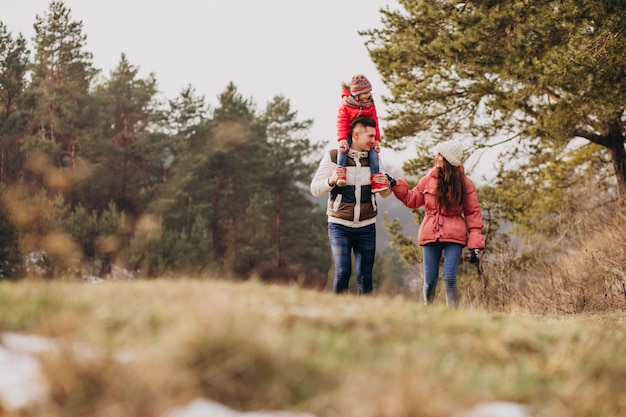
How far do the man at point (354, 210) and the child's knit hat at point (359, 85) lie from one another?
13.7 inches

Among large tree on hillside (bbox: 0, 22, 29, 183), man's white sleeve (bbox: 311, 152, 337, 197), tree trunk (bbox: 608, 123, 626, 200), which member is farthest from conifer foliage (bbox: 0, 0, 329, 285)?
man's white sleeve (bbox: 311, 152, 337, 197)

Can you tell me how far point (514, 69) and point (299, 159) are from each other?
3259cm

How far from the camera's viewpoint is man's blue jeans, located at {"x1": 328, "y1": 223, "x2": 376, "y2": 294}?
19.5 ft

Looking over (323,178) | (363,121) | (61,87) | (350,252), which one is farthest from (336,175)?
(61,87)

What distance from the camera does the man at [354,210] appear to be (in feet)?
19.6

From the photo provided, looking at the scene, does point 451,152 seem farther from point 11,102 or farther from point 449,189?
point 11,102

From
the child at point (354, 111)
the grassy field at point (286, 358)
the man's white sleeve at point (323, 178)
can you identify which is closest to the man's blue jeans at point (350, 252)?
the man's white sleeve at point (323, 178)

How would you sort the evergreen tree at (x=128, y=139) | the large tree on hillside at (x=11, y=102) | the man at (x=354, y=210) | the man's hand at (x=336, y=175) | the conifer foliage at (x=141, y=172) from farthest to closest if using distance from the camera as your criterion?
the evergreen tree at (x=128, y=139)
the large tree on hillside at (x=11, y=102)
the conifer foliage at (x=141, y=172)
the man at (x=354, y=210)
the man's hand at (x=336, y=175)

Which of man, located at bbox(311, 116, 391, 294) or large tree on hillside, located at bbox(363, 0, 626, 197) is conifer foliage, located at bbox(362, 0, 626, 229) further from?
man, located at bbox(311, 116, 391, 294)

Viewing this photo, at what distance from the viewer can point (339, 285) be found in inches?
235

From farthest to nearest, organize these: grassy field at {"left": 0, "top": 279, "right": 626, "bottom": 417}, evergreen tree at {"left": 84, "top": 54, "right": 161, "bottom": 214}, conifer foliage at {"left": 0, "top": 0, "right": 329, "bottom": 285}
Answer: evergreen tree at {"left": 84, "top": 54, "right": 161, "bottom": 214}, conifer foliage at {"left": 0, "top": 0, "right": 329, "bottom": 285}, grassy field at {"left": 0, "top": 279, "right": 626, "bottom": 417}

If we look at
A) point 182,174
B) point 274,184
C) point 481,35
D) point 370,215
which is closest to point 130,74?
point 182,174

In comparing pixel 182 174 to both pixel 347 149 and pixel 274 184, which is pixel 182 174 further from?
pixel 347 149

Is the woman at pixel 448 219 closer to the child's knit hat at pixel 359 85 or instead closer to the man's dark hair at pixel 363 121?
the man's dark hair at pixel 363 121
